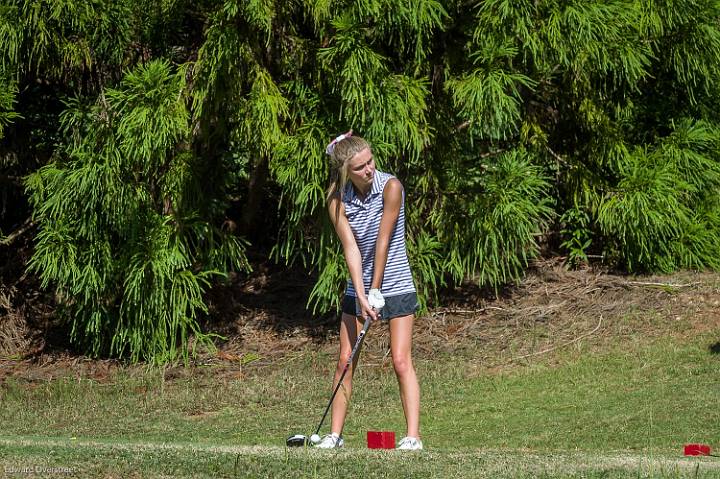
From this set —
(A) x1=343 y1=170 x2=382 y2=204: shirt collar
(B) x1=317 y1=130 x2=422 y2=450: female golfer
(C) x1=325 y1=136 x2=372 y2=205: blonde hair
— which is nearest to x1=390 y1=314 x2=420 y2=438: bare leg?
(B) x1=317 y1=130 x2=422 y2=450: female golfer

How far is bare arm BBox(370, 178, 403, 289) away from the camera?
548 centimetres

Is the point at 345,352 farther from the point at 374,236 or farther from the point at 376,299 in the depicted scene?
the point at 374,236

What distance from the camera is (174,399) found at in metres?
9.30

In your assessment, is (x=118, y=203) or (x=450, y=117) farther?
(x=450, y=117)

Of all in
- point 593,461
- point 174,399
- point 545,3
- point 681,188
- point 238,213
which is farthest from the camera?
point 238,213

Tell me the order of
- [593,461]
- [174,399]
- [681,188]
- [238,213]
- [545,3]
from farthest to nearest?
[238,213], [681,188], [545,3], [174,399], [593,461]

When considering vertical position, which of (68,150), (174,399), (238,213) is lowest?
(174,399)

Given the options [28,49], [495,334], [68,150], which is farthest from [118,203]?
[495,334]

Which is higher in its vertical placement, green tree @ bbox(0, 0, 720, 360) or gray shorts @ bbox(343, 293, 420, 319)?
green tree @ bbox(0, 0, 720, 360)

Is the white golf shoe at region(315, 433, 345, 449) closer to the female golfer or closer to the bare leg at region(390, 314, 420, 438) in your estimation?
the female golfer

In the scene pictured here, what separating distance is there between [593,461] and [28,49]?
722cm

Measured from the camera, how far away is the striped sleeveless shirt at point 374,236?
5.59m

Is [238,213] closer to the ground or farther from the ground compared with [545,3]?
closer to the ground

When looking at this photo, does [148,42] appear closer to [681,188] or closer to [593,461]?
[681,188]
